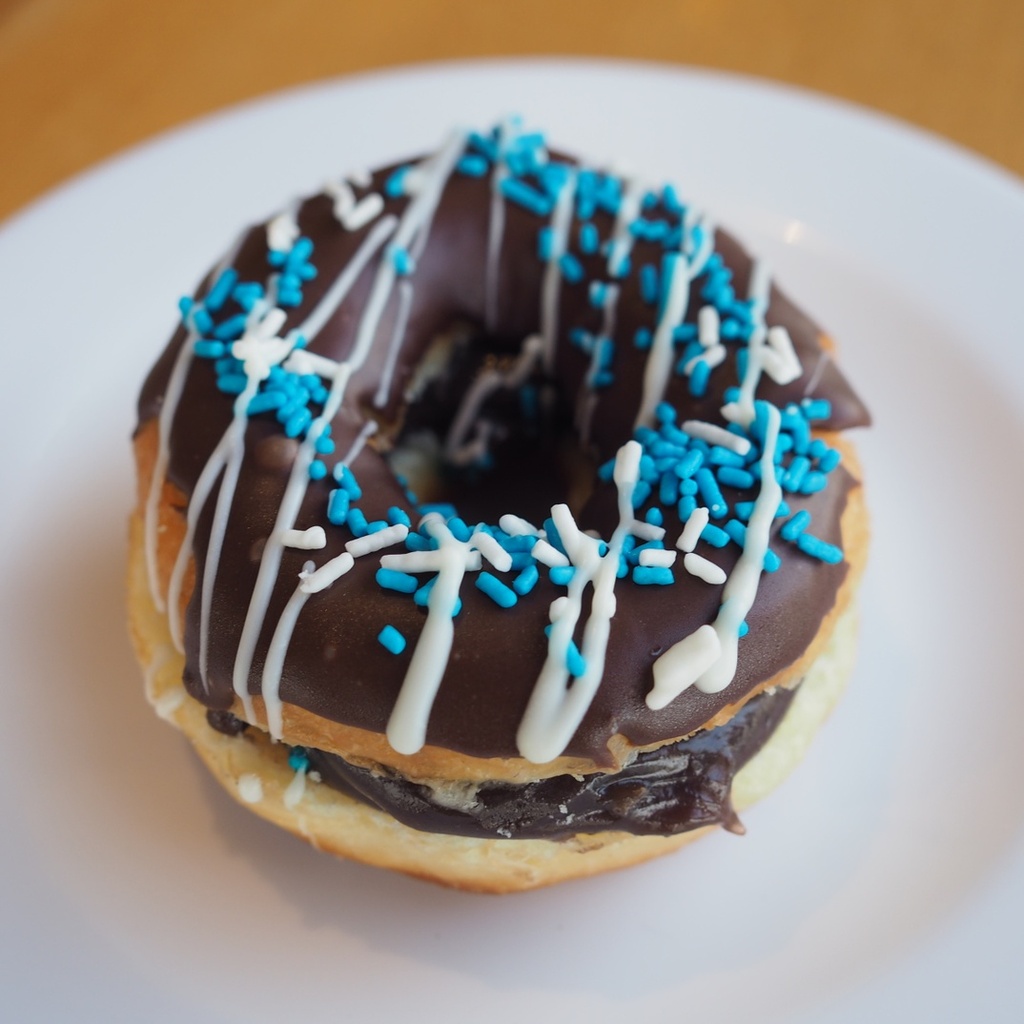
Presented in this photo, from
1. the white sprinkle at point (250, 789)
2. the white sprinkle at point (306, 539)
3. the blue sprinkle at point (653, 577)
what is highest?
the blue sprinkle at point (653, 577)

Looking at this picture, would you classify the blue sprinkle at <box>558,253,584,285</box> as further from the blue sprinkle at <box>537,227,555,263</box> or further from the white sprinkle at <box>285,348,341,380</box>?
the white sprinkle at <box>285,348,341,380</box>

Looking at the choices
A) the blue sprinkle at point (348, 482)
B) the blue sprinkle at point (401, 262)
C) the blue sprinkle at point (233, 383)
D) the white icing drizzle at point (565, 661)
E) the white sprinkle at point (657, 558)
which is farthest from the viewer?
the blue sprinkle at point (401, 262)

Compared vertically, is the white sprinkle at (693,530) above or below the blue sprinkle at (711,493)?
below

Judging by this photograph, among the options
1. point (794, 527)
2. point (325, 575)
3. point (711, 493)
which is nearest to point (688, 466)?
point (711, 493)

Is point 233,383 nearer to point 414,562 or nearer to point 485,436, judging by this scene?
point 414,562

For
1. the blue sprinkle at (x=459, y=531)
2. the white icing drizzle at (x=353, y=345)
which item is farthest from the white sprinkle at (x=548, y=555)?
the white icing drizzle at (x=353, y=345)

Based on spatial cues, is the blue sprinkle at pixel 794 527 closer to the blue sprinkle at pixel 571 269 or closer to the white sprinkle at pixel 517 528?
the white sprinkle at pixel 517 528

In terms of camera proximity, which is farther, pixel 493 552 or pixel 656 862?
pixel 656 862
